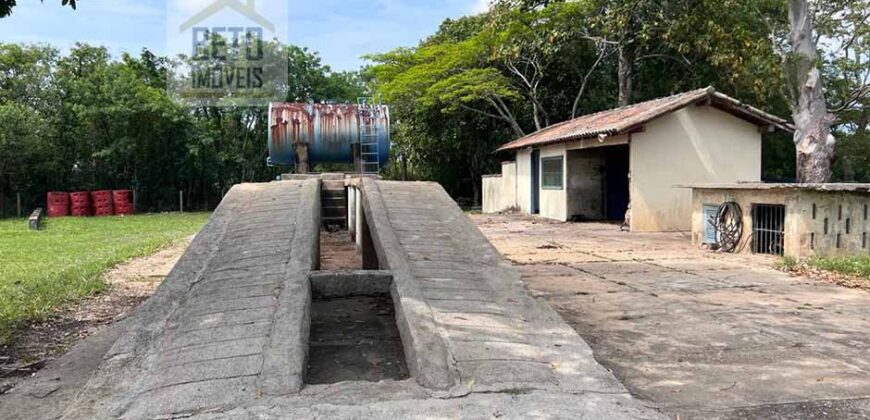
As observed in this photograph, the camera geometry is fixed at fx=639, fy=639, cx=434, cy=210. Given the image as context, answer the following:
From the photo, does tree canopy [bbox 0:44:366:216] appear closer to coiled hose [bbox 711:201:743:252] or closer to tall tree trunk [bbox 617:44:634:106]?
tall tree trunk [bbox 617:44:634:106]

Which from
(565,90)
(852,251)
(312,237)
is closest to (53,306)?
(312,237)

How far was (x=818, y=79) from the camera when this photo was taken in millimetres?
15539

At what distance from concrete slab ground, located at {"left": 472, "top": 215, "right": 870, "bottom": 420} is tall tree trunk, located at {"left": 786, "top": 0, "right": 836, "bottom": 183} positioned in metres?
8.09

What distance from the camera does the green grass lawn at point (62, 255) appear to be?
20.4 feet

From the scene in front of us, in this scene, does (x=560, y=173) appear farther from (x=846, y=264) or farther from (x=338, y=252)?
(x=846, y=264)

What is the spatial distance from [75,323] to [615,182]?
14057mm

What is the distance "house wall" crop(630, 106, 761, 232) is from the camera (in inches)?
550

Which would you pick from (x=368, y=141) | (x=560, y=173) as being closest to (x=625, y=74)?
(x=560, y=173)

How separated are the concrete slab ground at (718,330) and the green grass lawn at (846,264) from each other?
59 cm

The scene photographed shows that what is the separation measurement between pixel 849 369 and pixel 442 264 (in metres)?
3.08

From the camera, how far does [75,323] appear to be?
5.65m

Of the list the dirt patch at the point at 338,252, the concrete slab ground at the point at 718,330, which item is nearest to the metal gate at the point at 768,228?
the concrete slab ground at the point at 718,330

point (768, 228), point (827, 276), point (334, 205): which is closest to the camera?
point (827, 276)

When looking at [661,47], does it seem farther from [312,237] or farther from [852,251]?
[312,237]
